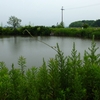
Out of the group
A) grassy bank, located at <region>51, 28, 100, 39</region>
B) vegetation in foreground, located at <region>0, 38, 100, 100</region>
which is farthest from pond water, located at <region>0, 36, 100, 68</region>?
grassy bank, located at <region>51, 28, 100, 39</region>

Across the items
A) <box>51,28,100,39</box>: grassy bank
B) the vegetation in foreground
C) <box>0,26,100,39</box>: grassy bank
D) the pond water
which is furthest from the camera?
<box>0,26,100,39</box>: grassy bank

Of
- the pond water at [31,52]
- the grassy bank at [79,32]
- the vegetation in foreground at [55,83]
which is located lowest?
the pond water at [31,52]

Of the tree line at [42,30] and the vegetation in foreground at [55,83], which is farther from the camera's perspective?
the tree line at [42,30]

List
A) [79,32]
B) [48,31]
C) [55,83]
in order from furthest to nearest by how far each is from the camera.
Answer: [48,31] < [79,32] < [55,83]

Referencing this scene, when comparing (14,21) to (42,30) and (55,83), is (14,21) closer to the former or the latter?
(42,30)

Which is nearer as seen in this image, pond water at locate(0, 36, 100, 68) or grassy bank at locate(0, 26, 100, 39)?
pond water at locate(0, 36, 100, 68)

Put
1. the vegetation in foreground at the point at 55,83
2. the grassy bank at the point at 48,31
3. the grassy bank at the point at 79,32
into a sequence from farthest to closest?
the grassy bank at the point at 48,31 < the grassy bank at the point at 79,32 < the vegetation in foreground at the point at 55,83

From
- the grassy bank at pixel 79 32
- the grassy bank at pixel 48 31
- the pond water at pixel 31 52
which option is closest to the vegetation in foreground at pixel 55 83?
the pond water at pixel 31 52

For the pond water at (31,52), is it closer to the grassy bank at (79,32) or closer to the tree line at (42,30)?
the grassy bank at (79,32)

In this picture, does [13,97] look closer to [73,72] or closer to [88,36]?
[73,72]

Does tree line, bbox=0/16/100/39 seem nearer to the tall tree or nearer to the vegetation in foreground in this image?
the tall tree

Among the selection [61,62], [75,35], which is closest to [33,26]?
[75,35]

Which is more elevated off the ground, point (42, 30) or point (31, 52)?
point (42, 30)

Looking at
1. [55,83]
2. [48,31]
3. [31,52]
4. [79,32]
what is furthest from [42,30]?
[55,83]
